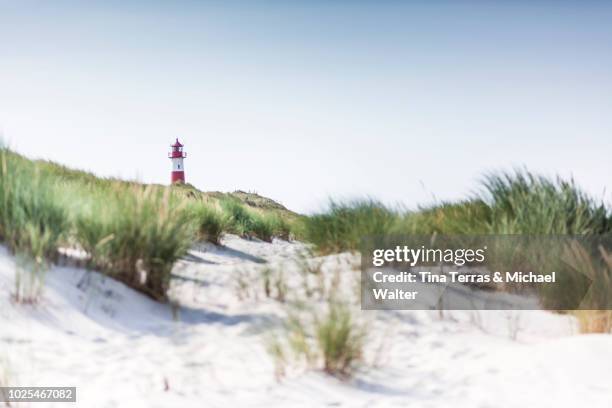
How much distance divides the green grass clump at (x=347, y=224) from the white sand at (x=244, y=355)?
1597 millimetres

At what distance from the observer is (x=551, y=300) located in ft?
19.9

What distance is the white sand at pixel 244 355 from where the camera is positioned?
3732 millimetres

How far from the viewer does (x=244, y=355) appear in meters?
4.31

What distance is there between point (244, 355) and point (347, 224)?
321cm

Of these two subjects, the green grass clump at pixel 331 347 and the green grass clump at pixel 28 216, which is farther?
the green grass clump at pixel 28 216

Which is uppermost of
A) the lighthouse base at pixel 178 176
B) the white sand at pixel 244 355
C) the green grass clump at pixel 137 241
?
the lighthouse base at pixel 178 176

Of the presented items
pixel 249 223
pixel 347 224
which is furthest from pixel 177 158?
→ pixel 347 224

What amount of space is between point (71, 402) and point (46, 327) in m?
1.09

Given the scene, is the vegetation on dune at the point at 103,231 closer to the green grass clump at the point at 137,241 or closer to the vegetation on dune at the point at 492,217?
the green grass clump at the point at 137,241

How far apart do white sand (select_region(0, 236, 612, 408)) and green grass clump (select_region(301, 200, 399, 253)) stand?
5.24 ft

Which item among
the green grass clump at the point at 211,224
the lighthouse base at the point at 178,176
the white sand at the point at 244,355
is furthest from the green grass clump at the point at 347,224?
the lighthouse base at the point at 178,176

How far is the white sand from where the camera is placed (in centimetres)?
373

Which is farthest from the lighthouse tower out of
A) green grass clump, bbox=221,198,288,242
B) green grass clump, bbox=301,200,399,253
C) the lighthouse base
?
green grass clump, bbox=301,200,399,253

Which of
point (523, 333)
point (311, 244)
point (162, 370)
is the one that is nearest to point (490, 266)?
point (523, 333)
